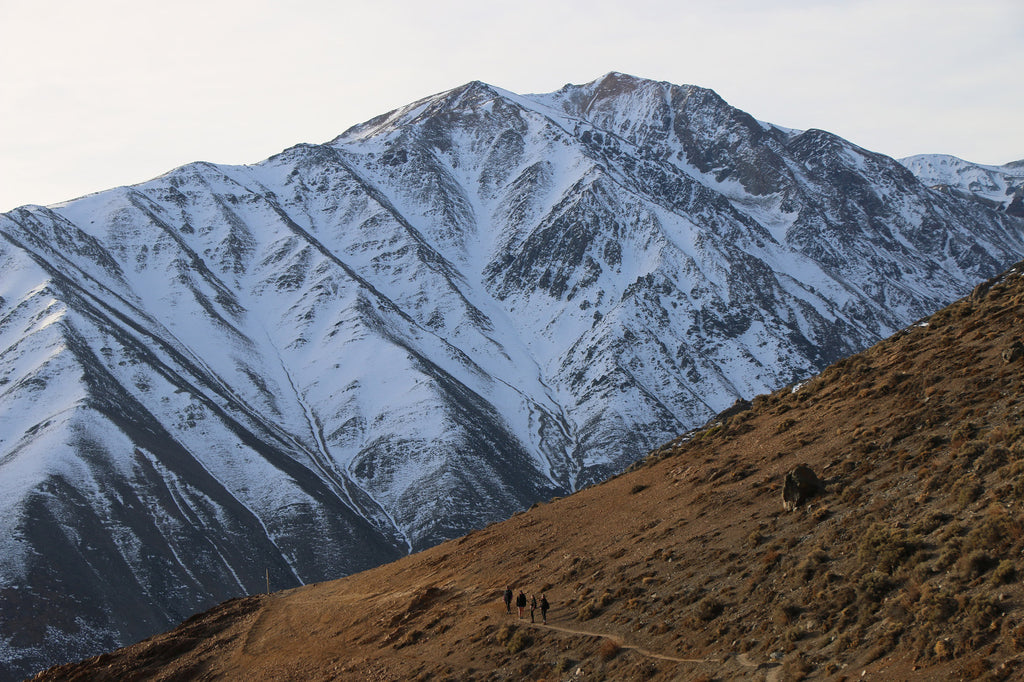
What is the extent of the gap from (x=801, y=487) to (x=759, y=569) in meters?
4.99

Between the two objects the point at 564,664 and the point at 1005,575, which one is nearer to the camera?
the point at 1005,575

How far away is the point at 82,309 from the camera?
620ft

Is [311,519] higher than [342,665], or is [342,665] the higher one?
[311,519]

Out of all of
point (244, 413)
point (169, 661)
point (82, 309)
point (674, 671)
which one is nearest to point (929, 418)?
point (674, 671)

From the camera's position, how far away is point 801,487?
109ft

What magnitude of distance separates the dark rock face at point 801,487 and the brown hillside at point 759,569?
456mm

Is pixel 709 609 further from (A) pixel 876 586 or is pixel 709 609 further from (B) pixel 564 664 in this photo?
(A) pixel 876 586

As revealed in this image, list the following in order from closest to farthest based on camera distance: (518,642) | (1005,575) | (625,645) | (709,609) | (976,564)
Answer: (1005,575) < (976,564) < (709,609) < (625,645) < (518,642)

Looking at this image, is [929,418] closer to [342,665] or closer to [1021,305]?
[1021,305]

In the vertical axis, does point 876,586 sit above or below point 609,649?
below

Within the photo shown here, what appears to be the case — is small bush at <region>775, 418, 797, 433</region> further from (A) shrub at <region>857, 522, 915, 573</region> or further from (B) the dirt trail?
(A) shrub at <region>857, 522, 915, 573</region>

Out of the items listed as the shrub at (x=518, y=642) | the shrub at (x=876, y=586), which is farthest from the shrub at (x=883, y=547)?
the shrub at (x=518, y=642)

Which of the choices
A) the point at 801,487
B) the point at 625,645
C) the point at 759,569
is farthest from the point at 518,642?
the point at 801,487

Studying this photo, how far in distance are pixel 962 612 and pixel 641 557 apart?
1694cm
